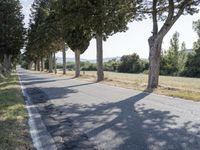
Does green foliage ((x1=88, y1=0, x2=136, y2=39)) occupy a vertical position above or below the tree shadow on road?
above

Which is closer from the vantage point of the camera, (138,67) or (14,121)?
(14,121)

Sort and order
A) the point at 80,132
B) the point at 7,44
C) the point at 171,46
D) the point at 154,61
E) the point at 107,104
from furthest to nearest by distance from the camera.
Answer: the point at 171,46 → the point at 7,44 → the point at 154,61 → the point at 107,104 → the point at 80,132

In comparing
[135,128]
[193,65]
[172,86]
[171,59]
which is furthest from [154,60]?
[171,59]

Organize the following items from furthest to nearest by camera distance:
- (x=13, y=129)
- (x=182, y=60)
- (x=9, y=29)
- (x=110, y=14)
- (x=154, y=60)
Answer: (x=182, y=60)
(x=9, y=29)
(x=110, y=14)
(x=154, y=60)
(x=13, y=129)

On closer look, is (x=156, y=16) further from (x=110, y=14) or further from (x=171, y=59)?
(x=171, y=59)

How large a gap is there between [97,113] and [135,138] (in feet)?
12.9

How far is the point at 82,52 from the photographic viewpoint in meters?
47.5

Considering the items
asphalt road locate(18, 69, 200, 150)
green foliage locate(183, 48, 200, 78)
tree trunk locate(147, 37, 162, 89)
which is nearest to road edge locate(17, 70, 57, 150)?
asphalt road locate(18, 69, 200, 150)

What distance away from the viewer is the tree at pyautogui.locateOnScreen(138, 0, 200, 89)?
22.8 meters

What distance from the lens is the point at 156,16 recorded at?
79.3 ft

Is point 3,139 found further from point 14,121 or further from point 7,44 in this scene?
point 7,44

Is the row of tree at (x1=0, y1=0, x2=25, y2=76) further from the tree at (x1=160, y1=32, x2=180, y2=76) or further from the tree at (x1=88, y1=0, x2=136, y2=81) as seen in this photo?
the tree at (x1=160, y1=32, x2=180, y2=76)

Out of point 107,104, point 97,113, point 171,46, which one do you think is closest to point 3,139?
point 97,113

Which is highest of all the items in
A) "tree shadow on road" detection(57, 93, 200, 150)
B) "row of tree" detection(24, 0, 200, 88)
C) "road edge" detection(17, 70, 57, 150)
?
"row of tree" detection(24, 0, 200, 88)
